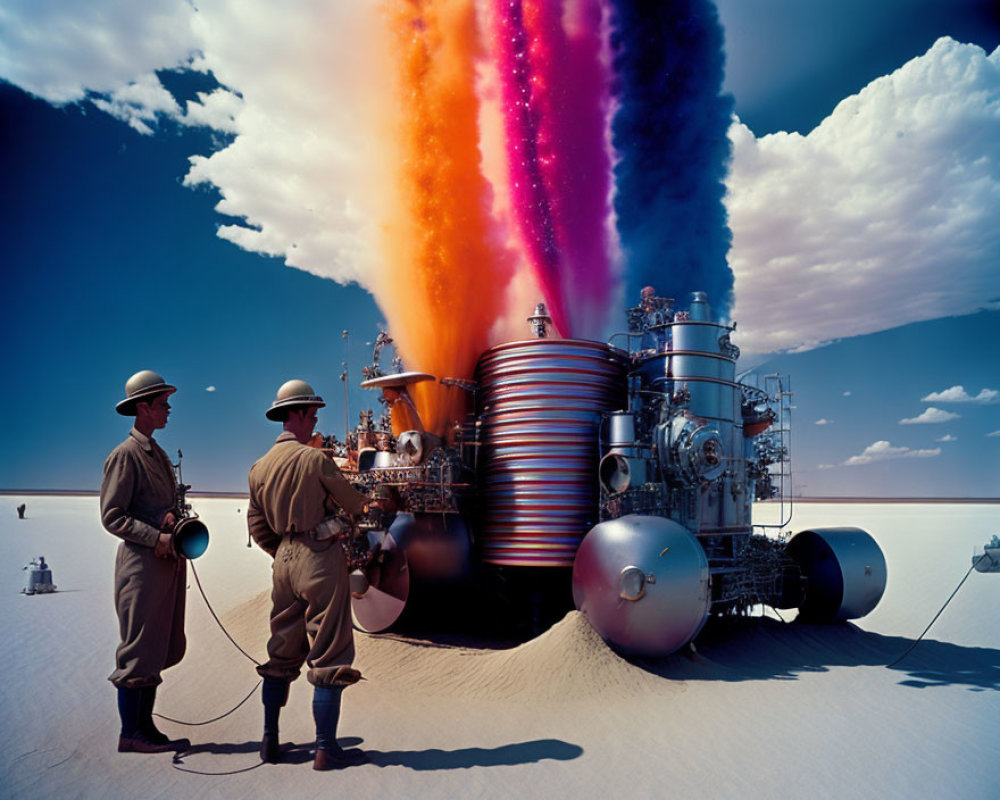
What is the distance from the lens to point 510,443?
1348 cm

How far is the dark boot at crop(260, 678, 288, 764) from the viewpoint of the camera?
752 centimetres

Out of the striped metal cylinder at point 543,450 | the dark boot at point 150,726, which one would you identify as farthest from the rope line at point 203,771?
the striped metal cylinder at point 543,450

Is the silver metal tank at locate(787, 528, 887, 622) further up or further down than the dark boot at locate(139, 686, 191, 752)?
further up

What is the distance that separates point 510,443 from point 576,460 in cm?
128

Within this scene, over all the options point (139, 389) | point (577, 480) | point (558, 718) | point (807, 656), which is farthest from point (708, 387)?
point (139, 389)

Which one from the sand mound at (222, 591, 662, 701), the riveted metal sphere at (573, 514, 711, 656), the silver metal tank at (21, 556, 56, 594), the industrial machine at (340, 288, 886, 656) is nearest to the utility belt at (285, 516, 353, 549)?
the sand mound at (222, 591, 662, 701)

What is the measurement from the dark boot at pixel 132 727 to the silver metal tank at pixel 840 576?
1211cm

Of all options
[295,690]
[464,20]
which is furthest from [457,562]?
[464,20]

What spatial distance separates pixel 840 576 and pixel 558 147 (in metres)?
12.2

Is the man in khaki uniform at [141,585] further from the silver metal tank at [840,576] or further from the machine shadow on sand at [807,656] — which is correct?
the silver metal tank at [840,576]

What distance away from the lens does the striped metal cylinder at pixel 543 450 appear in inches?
514

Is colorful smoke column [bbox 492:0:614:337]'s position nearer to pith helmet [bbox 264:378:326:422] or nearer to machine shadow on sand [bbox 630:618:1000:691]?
machine shadow on sand [bbox 630:618:1000:691]

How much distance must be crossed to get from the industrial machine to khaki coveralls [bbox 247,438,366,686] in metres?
5.60

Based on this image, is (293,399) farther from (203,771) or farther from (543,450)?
(543,450)
